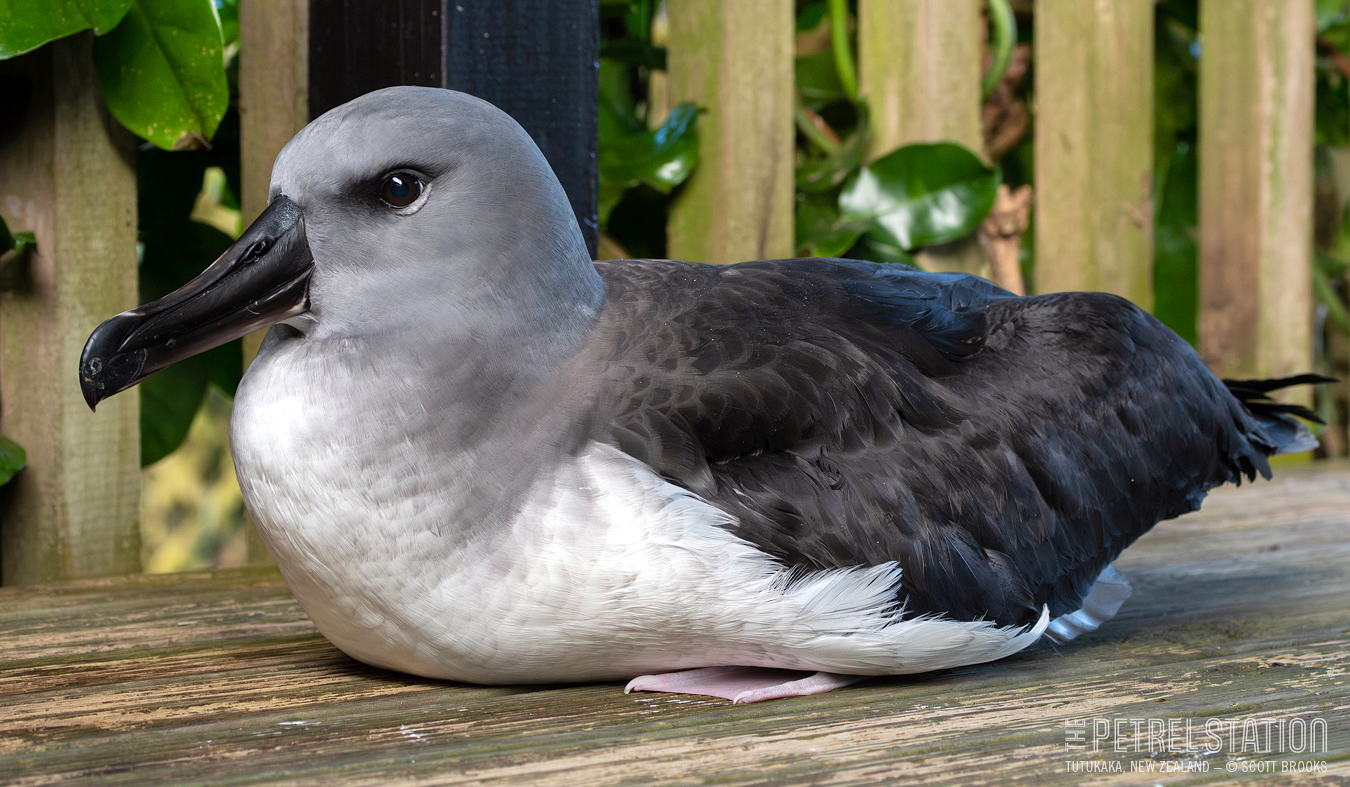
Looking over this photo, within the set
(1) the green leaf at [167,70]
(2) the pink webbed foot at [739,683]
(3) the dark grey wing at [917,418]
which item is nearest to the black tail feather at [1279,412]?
(3) the dark grey wing at [917,418]

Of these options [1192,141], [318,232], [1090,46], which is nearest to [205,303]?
[318,232]

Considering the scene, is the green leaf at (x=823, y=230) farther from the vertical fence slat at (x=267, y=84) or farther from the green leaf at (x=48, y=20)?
the green leaf at (x=48, y=20)

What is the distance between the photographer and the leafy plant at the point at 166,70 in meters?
2.43

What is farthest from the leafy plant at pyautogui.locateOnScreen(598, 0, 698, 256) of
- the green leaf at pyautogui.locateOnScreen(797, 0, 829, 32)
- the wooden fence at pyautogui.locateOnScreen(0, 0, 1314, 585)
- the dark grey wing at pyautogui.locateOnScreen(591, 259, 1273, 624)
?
the dark grey wing at pyautogui.locateOnScreen(591, 259, 1273, 624)

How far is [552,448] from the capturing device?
1601 millimetres

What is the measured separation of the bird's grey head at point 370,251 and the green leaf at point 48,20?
0.95 meters

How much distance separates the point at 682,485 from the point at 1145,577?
56.3 inches

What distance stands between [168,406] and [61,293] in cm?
43

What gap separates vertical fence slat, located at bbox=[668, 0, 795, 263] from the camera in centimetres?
313

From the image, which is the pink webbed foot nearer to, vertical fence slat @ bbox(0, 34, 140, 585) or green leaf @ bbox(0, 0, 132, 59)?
vertical fence slat @ bbox(0, 34, 140, 585)

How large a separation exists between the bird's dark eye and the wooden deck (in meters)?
0.68

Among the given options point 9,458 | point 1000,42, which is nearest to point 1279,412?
point 1000,42

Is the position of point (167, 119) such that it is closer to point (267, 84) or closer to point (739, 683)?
point (267, 84)

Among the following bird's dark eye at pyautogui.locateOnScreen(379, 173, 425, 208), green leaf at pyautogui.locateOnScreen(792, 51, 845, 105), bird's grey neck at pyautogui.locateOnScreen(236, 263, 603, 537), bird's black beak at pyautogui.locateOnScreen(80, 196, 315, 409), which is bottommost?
bird's grey neck at pyautogui.locateOnScreen(236, 263, 603, 537)
